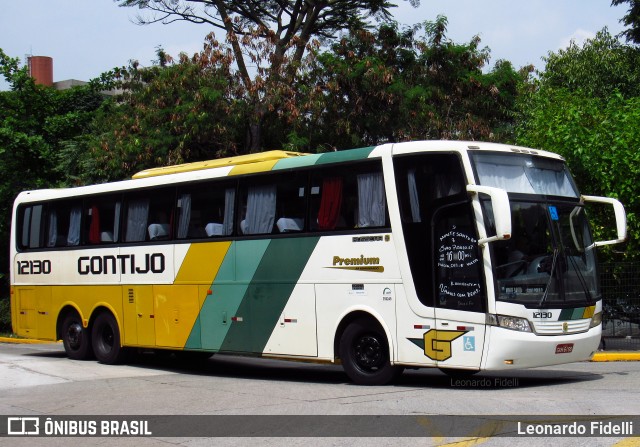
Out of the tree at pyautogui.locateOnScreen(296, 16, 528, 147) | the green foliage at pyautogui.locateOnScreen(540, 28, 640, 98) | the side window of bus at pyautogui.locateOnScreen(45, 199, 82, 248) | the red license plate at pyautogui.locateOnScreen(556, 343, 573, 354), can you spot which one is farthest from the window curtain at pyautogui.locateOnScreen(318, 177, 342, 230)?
the green foliage at pyautogui.locateOnScreen(540, 28, 640, 98)

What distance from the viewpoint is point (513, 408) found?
9875 mm

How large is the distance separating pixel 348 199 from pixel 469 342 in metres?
2.87

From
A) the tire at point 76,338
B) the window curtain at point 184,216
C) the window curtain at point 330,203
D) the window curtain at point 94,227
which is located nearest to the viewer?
the window curtain at point 330,203

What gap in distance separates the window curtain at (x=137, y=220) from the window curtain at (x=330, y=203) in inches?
179

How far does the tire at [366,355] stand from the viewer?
41.4 ft

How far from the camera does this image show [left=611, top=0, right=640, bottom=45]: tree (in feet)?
113

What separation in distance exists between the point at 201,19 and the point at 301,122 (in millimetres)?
7711

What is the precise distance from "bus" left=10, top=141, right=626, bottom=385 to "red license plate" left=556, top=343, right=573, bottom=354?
0.02 meters

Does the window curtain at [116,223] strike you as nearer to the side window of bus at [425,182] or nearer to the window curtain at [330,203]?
the window curtain at [330,203]

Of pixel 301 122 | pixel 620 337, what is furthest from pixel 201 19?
pixel 620 337

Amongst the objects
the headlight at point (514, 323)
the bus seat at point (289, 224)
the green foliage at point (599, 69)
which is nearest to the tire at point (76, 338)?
the bus seat at point (289, 224)

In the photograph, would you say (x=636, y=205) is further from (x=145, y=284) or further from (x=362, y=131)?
(x=145, y=284)

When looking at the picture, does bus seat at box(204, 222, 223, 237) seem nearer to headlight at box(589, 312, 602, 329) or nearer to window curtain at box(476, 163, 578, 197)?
window curtain at box(476, 163, 578, 197)

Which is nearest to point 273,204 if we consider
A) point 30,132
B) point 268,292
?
point 268,292
